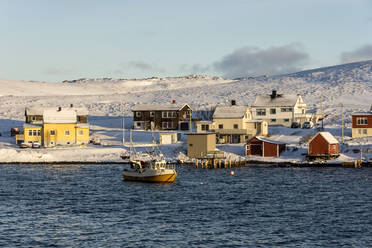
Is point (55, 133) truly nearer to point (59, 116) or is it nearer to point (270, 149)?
point (59, 116)

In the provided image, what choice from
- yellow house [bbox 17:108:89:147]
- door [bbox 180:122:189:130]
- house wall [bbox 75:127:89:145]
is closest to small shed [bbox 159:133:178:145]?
house wall [bbox 75:127:89:145]

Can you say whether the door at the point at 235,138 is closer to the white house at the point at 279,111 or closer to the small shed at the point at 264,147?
the small shed at the point at 264,147

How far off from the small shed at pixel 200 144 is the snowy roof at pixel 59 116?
920 inches

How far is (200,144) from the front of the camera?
95188 mm

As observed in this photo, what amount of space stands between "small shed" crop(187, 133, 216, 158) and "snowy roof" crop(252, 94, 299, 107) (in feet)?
104

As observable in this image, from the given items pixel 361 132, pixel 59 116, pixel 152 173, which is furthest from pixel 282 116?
pixel 152 173

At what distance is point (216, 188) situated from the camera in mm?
67062

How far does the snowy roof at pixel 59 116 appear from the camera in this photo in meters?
108

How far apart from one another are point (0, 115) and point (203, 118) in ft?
167

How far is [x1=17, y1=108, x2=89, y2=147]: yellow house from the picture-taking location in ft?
350

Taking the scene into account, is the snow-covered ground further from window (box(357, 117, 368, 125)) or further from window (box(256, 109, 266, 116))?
window (box(256, 109, 266, 116))

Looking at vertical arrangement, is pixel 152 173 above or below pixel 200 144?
below

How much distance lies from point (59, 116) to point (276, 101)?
1676 inches

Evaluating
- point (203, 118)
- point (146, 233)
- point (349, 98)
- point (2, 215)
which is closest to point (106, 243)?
point (146, 233)
